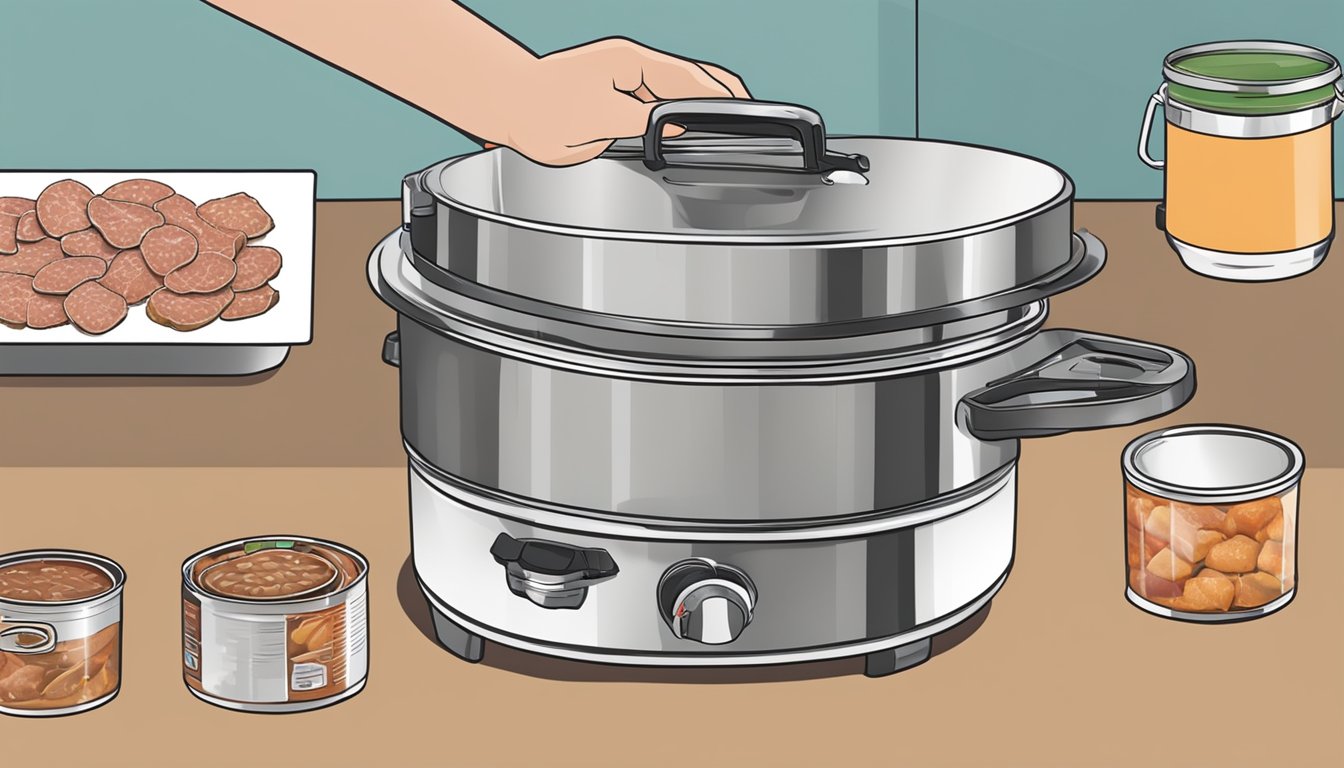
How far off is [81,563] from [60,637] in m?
0.08

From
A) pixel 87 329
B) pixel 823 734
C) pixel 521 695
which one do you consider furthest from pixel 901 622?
pixel 87 329

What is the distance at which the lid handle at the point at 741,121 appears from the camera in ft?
3.80

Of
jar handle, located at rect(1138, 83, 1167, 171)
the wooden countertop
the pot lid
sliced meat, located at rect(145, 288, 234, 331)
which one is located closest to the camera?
the pot lid

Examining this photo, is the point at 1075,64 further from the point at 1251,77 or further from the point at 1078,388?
the point at 1078,388

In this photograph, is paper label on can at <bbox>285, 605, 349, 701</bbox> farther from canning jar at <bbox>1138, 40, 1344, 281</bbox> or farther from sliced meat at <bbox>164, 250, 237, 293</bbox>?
canning jar at <bbox>1138, 40, 1344, 281</bbox>

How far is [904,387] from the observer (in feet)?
3.70

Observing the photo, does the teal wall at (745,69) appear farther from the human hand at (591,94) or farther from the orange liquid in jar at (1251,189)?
the orange liquid in jar at (1251,189)

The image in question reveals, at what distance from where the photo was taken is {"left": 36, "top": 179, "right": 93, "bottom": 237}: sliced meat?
1559mm

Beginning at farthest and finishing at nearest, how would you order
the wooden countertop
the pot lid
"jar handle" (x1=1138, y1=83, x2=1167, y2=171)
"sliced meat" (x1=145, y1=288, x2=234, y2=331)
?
"sliced meat" (x1=145, y1=288, x2=234, y2=331) < "jar handle" (x1=1138, y1=83, x2=1167, y2=171) < the wooden countertop < the pot lid

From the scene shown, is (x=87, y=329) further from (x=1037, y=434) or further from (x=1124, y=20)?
(x=1124, y=20)

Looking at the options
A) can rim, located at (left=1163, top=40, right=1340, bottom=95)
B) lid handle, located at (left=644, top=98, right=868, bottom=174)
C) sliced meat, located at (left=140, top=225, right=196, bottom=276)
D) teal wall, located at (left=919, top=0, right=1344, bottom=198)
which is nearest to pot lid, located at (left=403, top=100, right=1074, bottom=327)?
lid handle, located at (left=644, top=98, right=868, bottom=174)

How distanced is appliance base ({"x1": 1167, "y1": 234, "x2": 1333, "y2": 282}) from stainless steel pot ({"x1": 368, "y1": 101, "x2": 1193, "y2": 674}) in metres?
0.08

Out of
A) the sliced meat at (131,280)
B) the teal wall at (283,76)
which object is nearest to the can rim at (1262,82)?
the teal wall at (283,76)

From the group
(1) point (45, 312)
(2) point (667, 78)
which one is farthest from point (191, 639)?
(2) point (667, 78)
